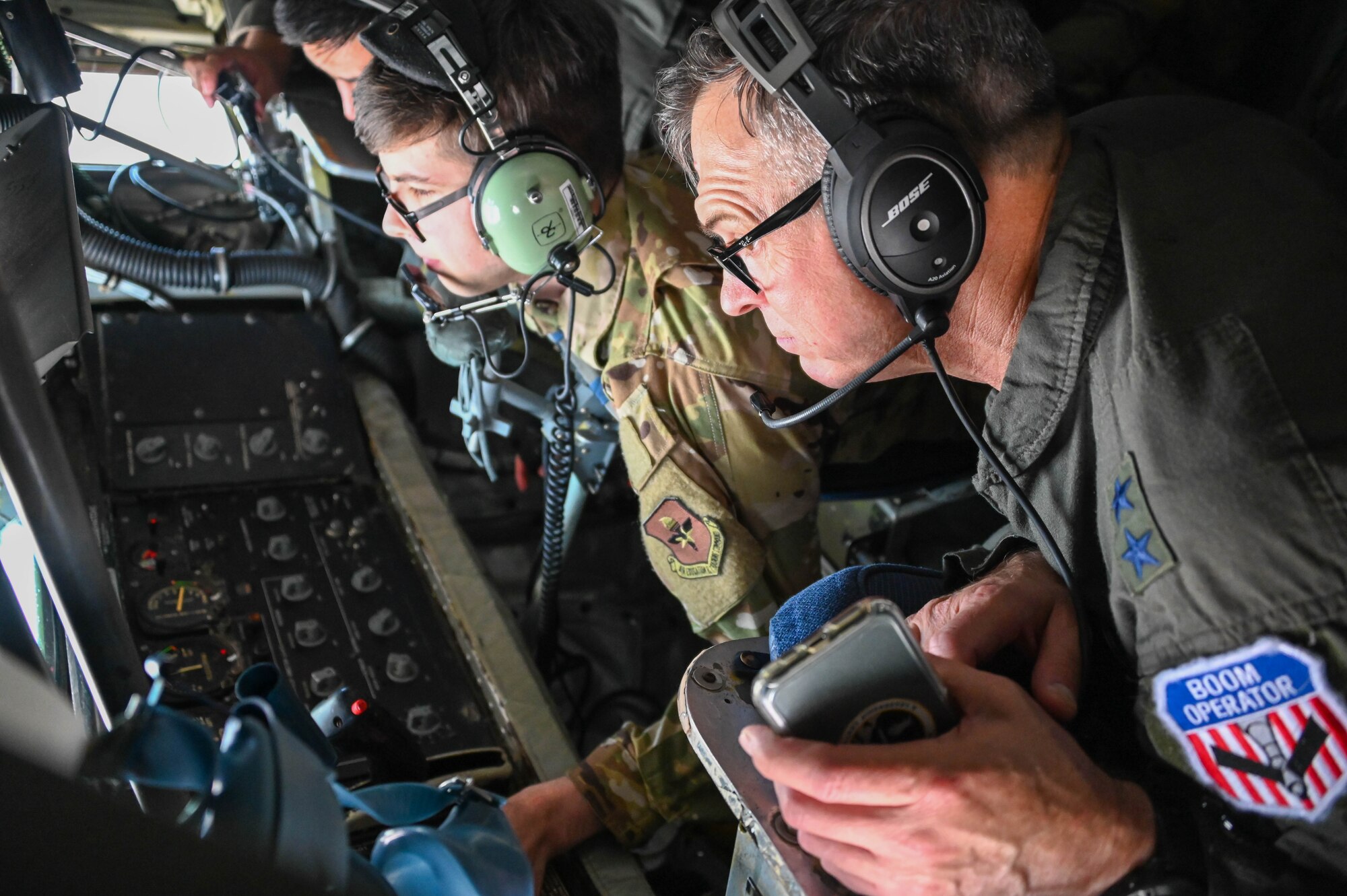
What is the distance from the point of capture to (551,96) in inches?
64.7

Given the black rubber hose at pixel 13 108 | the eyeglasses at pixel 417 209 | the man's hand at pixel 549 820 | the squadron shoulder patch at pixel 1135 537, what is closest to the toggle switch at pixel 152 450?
the eyeglasses at pixel 417 209

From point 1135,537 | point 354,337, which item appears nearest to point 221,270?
point 354,337

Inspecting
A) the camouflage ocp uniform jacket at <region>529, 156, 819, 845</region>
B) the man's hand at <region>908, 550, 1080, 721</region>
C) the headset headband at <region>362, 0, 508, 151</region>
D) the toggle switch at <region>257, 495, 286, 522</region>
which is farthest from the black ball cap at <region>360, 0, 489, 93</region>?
the man's hand at <region>908, 550, 1080, 721</region>

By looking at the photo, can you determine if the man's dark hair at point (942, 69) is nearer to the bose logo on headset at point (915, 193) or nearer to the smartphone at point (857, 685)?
the bose logo on headset at point (915, 193)

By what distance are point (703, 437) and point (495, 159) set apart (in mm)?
543

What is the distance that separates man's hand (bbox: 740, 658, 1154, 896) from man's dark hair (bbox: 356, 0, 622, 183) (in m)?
1.13

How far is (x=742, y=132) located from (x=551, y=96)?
67 cm

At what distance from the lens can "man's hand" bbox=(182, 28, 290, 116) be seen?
2.17 metres

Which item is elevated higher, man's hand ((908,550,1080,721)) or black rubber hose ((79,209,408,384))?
black rubber hose ((79,209,408,384))

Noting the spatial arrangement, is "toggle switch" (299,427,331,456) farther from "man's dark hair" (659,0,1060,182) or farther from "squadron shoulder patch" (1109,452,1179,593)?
"squadron shoulder patch" (1109,452,1179,593)

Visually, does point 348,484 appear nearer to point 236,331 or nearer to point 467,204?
point 236,331

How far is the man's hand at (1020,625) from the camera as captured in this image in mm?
886

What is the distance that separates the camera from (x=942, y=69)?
961 mm

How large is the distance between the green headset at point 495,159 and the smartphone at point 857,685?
3.08 feet
